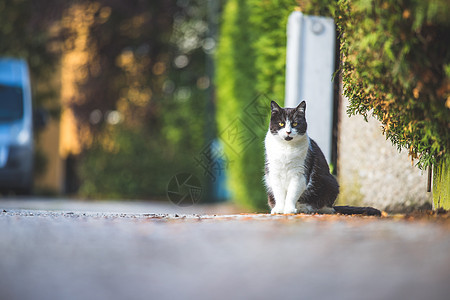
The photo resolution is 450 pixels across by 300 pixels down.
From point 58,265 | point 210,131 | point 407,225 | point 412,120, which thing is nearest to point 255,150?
point 210,131

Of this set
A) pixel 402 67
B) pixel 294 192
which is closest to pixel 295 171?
pixel 294 192

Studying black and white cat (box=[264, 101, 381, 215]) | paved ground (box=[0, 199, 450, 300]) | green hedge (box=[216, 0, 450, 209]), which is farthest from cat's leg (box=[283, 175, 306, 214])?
paved ground (box=[0, 199, 450, 300])

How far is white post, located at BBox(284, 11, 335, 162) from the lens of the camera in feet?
24.9

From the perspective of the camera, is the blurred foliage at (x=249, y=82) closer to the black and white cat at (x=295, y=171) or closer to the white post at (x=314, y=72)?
the white post at (x=314, y=72)

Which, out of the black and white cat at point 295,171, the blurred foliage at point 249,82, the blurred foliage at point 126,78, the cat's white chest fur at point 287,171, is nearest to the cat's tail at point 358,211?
the black and white cat at point 295,171

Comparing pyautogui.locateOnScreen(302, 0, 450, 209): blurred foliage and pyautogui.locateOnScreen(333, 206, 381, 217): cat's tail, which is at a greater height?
pyautogui.locateOnScreen(302, 0, 450, 209): blurred foliage

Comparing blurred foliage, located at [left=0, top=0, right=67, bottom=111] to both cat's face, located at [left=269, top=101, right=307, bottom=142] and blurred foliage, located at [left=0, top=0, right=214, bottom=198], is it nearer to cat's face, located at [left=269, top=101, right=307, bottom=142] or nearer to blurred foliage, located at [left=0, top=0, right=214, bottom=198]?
blurred foliage, located at [left=0, top=0, right=214, bottom=198]

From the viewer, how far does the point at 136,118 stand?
640 inches

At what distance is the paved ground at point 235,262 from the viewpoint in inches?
123

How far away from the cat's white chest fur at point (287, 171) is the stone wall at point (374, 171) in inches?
81.9

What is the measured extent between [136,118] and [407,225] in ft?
40.7

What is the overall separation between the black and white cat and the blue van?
7909 mm

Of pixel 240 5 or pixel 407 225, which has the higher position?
pixel 240 5

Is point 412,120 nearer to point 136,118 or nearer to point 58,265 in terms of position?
point 58,265
